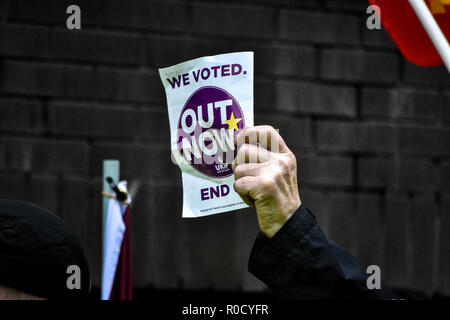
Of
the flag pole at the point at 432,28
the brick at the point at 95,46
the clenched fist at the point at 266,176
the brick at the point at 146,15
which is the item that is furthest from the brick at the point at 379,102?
the clenched fist at the point at 266,176

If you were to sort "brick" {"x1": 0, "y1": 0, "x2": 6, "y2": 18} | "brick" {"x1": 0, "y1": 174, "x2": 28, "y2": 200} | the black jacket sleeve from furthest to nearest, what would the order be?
"brick" {"x1": 0, "y1": 0, "x2": 6, "y2": 18} → "brick" {"x1": 0, "y1": 174, "x2": 28, "y2": 200} → the black jacket sleeve

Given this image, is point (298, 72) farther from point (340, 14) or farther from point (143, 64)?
point (143, 64)

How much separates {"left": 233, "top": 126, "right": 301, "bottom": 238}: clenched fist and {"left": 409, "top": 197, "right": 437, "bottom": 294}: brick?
17.3 ft

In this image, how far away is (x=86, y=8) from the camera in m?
6.91

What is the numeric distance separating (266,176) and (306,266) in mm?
285

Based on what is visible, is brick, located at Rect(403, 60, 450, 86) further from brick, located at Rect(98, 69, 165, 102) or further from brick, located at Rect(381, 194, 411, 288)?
brick, located at Rect(98, 69, 165, 102)

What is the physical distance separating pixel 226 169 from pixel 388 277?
5145 mm

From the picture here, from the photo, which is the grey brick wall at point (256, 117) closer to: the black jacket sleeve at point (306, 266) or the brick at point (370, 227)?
the brick at point (370, 227)

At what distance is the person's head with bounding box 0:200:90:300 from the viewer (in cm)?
222

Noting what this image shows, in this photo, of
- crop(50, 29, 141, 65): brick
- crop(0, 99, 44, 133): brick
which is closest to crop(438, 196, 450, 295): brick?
crop(50, 29, 141, 65): brick

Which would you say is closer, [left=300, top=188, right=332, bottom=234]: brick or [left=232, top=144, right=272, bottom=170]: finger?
A: [left=232, top=144, right=272, bottom=170]: finger

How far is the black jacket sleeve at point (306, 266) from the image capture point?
218cm
